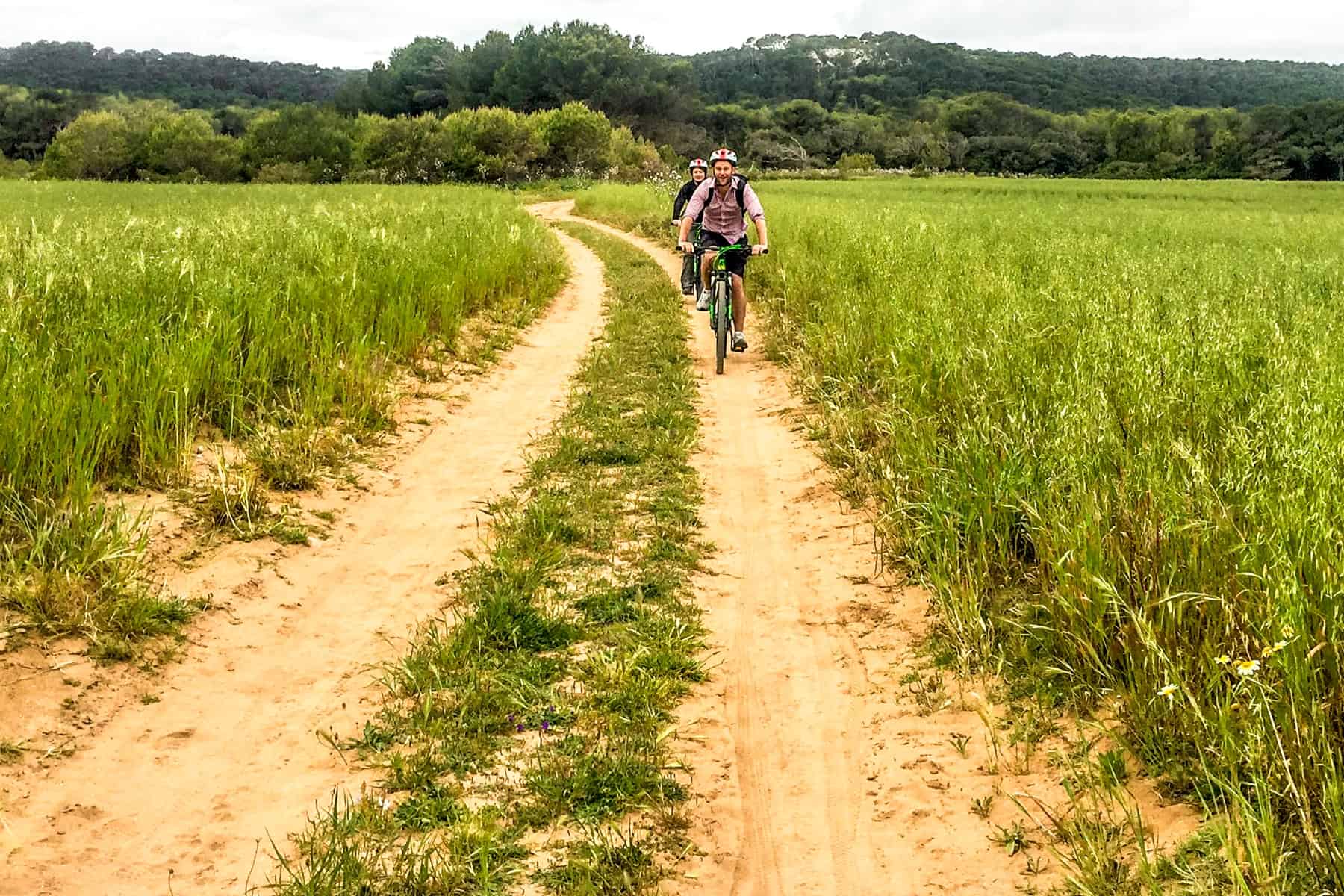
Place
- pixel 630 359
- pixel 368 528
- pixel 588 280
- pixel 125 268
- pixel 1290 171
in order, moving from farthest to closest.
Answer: pixel 1290 171, pixel 588 280, pixel 630 359, pixel 125 268, pixel 368 528

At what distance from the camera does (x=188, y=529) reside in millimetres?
5598

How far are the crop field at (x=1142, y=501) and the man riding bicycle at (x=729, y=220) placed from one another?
1.17 meters

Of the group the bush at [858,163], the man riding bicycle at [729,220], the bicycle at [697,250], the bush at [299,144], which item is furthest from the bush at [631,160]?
the man riding bicycle at [729,220]

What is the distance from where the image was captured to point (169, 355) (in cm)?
639

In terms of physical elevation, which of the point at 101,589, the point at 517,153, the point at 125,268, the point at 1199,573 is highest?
the point at 517,153

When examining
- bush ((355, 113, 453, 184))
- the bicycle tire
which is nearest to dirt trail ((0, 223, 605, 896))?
the bicycle tire

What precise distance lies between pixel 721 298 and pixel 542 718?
767 cm

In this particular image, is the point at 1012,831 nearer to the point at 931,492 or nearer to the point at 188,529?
the point at 931,492

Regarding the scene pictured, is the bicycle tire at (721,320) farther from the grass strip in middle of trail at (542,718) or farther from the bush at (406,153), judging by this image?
the bush at (406,153)

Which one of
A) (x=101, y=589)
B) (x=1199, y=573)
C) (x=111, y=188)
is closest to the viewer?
(x=1199, y=573)

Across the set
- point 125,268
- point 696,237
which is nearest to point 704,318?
point 696,237

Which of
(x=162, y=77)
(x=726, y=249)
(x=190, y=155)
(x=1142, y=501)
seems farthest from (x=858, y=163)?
(x=162, y=77)

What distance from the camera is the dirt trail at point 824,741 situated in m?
3.19

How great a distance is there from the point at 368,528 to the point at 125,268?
3.69 m
